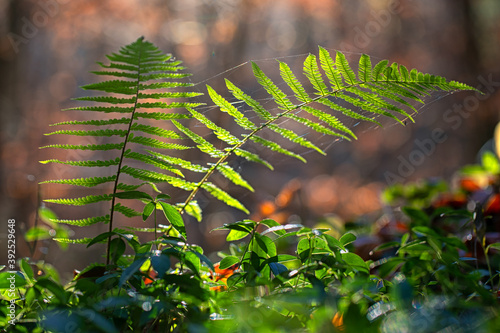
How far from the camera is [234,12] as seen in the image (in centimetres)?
755

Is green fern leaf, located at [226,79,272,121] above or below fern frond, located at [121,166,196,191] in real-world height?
above

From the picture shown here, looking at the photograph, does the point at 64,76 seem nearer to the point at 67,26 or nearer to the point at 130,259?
the point at 67,26

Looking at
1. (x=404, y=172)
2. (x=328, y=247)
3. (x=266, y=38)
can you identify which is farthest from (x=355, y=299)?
(x=404, y=172)

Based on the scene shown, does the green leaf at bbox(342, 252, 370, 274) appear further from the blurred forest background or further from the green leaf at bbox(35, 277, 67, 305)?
the blurred forest background

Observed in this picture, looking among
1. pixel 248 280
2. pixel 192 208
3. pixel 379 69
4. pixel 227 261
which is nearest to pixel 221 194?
pixel 192 208

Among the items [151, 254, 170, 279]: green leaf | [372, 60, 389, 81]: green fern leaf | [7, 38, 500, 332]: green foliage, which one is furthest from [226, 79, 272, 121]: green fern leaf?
[151, 254, 170, 279]: green leaf

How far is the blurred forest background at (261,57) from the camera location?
6426 millimetres

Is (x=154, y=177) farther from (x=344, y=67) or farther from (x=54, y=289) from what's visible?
(x=344, y=67)

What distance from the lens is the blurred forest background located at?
6.43m

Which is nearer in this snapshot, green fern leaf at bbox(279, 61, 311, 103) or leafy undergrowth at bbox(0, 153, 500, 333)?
leafy undergrowth at bbox(0, 153, 500, 333)

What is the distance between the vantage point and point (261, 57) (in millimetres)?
7918

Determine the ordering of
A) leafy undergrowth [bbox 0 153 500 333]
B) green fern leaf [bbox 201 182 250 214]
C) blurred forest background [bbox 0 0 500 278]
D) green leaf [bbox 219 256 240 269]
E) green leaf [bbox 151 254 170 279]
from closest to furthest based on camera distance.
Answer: leafy undergrowth [bbox 0 153 500 333] < green leaf [bbox 151 254 170 279] < green leaf [bbox 219 256 240 269] < green fern leaf [bbox 201 182 250 214] < blurred forest background [bbox 0 0 500 278]

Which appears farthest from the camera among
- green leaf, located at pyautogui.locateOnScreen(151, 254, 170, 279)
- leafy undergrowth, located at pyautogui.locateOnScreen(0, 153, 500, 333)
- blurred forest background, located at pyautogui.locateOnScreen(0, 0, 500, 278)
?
blurred forest background, located at pyautogui.locateOnScreen(0, 0, 500, 278)

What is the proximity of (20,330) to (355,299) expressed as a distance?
1.52 ft
